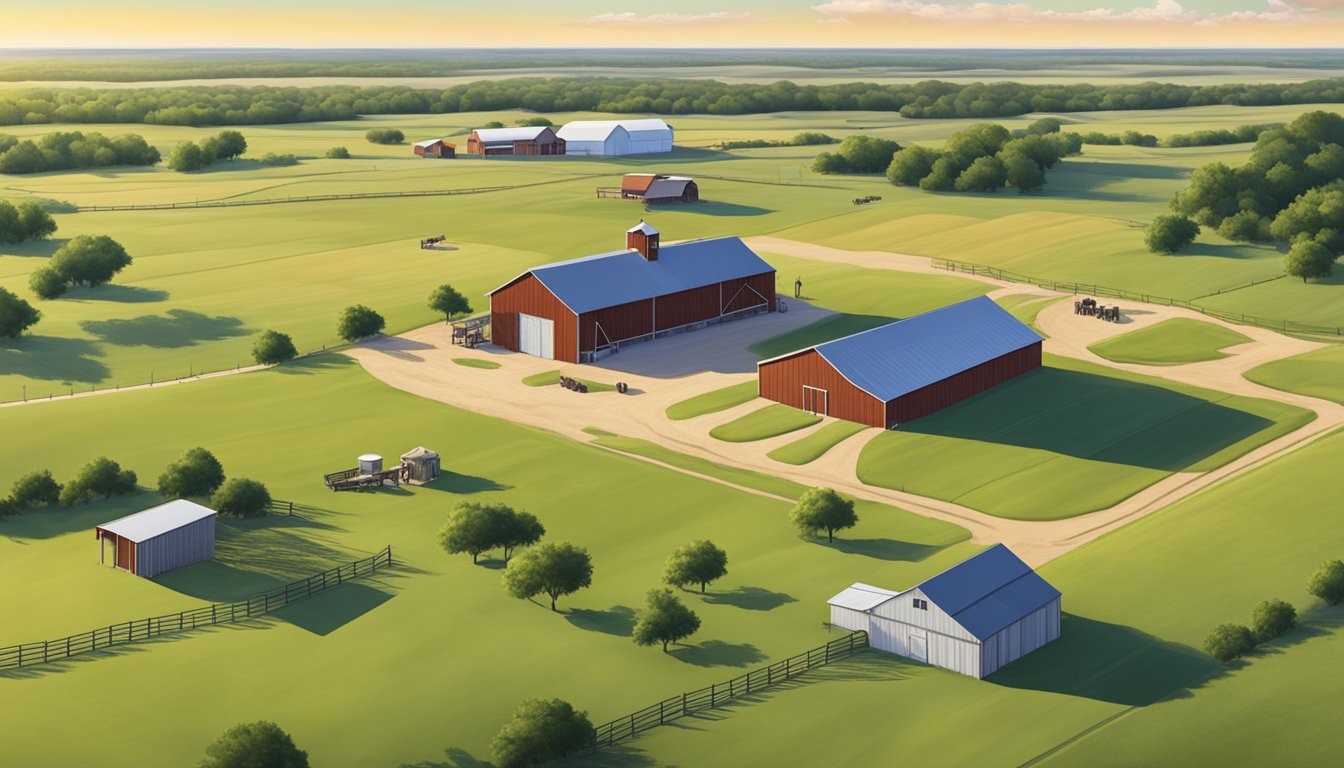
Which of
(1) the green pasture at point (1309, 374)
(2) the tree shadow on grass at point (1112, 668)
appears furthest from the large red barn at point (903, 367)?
(2) the tree shadow on grass at point (1112, 668)

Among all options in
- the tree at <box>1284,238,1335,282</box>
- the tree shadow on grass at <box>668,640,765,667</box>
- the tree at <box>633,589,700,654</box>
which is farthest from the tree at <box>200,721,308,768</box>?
the tree at <box>1284,238,1335,282</box>

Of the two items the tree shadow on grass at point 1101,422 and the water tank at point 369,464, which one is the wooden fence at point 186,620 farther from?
the tree shadow on grass at point 1101,422

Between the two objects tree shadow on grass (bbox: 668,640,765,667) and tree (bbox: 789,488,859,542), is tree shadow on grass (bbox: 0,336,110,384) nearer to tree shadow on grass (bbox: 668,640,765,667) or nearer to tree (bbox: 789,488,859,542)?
tree (bbox: 789,488,859,542)

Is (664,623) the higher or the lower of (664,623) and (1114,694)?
the higher

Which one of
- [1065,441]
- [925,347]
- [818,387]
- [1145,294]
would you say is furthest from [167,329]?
[1145,294]

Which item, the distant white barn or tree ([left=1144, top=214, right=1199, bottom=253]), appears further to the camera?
tree ([left=1144, top=214, right=1199, bottom=253])

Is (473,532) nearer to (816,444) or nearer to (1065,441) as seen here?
(816,444)

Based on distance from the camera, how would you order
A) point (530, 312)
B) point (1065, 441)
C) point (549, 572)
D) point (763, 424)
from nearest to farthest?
1. point (549, 572)
2. point (1065, 441)
3. point (763, 424)
4. point (530, 312)
